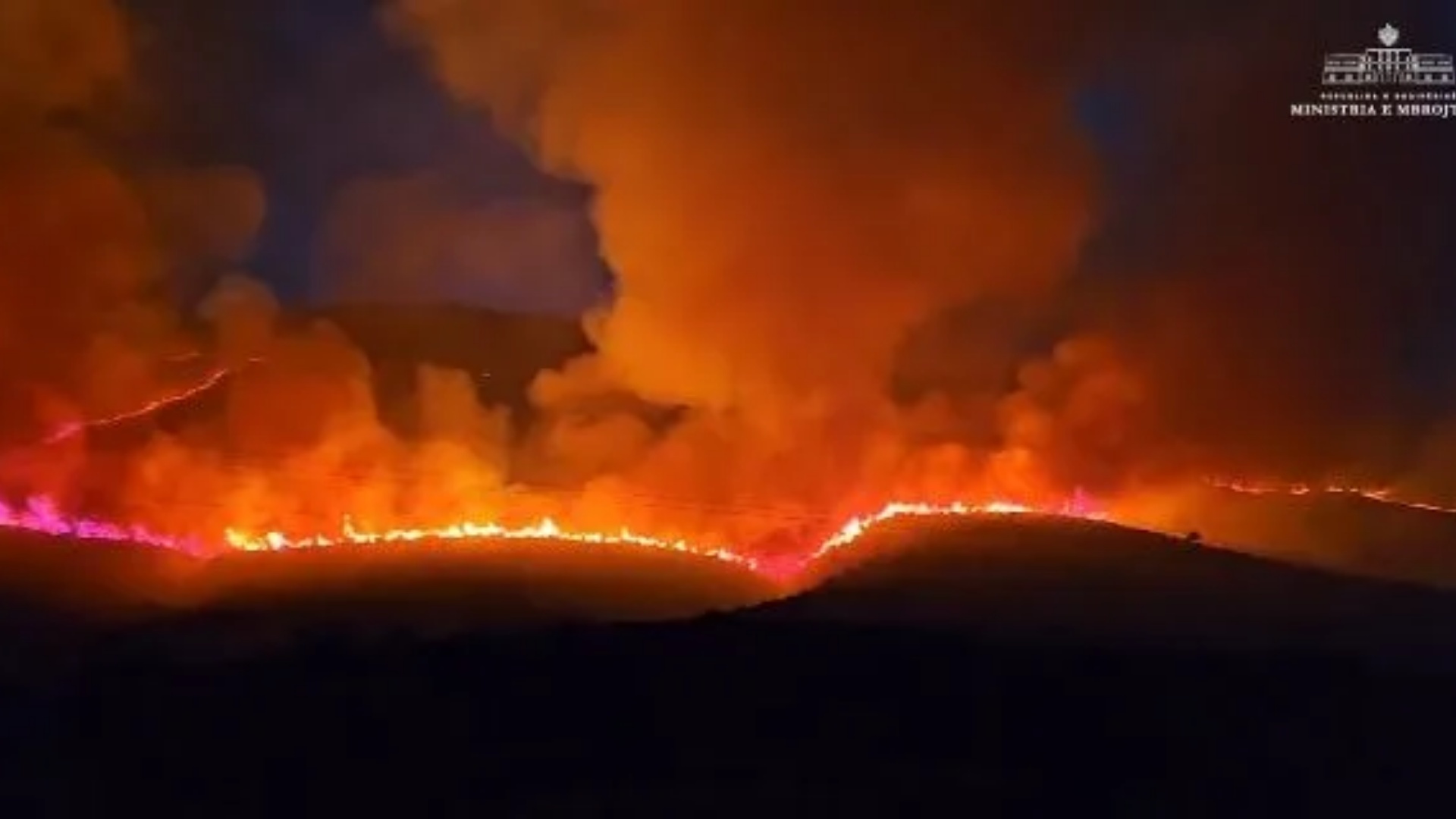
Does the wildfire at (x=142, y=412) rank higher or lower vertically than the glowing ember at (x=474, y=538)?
higher

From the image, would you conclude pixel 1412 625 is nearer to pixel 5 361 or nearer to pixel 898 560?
pixel 898 560

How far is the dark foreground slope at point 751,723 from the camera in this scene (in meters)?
8.82

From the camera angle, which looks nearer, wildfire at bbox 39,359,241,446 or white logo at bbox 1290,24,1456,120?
wildfire at bbox 39,359,241,446

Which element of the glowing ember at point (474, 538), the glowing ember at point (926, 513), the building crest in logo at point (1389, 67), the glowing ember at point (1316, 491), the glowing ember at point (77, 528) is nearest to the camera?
the glowing ember at point (77, 528)

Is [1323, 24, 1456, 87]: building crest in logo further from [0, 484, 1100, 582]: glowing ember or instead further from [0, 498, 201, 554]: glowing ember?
[0, 498, 201, 554]: glowing ember

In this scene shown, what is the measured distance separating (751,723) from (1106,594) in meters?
3.37

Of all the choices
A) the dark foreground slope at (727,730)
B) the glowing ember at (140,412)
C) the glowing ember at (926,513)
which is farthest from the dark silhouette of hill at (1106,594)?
the glowing ember at (140,412)

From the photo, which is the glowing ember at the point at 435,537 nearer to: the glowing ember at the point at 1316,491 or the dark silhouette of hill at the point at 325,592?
the dark silhouette of hill at the point at 325,592

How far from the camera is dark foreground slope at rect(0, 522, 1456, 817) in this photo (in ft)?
28.9

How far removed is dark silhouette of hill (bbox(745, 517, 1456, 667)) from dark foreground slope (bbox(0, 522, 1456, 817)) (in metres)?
0.07

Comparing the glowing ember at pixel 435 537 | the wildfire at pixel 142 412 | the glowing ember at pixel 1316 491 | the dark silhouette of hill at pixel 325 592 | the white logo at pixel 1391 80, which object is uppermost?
the white logo at pixel 1391 80

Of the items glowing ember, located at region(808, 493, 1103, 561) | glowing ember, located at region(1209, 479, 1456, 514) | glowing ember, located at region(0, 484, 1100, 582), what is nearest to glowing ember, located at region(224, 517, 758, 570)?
glowing ember, located at region(0, 484, 1100, 582)

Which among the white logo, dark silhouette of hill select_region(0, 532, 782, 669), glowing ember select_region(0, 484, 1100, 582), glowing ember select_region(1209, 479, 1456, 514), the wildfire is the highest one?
the white logo

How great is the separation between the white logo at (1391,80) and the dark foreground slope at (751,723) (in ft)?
20.6
